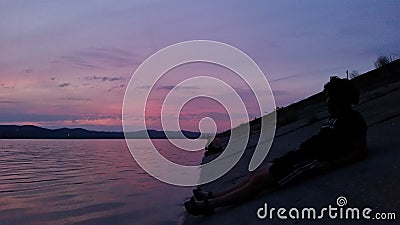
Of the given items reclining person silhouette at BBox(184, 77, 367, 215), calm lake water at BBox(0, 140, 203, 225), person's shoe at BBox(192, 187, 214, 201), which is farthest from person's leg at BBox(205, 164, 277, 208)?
calm lake water at BBox(0, 140, 203, 225)

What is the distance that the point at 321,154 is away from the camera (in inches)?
202

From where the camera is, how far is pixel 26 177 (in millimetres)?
13188

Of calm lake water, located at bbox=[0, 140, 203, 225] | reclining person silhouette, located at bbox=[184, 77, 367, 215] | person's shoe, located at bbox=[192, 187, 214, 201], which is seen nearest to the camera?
reclining person silhouette, located at bbox=[184, 77, 367, 215]

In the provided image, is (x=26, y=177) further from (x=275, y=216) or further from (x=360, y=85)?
(x=360, y=85)

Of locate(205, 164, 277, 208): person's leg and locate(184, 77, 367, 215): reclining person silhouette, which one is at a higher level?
locate(184, 77, 367, 215): reclining person silhouette

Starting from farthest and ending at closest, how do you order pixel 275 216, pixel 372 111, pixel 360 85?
pixel 360 85, pixel 372 111, pixel 275 216

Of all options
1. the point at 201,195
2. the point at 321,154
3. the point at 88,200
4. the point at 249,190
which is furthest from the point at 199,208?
the point at 88,200

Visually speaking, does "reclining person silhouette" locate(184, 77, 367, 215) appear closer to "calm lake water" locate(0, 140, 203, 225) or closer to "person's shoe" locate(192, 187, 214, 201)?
"person's shoe" locate(192, 187, 214, 201)

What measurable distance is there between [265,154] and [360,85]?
9.16 m

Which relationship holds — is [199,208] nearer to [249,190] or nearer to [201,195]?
[201,195]

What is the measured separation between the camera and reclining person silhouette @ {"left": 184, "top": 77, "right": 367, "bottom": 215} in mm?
4965

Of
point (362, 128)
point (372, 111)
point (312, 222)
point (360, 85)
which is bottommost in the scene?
point (312, 222)

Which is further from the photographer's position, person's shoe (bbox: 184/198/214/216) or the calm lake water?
the calm lake water

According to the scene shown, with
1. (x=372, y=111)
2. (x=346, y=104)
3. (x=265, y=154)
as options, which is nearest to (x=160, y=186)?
(x=265, y=154)
